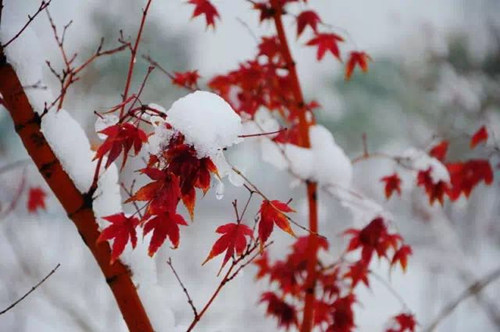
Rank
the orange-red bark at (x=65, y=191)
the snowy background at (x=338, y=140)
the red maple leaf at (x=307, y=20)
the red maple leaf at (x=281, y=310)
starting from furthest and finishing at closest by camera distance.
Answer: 1. the snowy background at (x=338, y=140)
2. the red maple leaf at (x=281, y=310)
3. the red maple leaf at (x=307, y=20)
4. the orange-red bark at (x=65, y=191)

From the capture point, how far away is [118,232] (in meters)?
0.72

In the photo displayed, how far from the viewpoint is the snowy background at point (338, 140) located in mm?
3705

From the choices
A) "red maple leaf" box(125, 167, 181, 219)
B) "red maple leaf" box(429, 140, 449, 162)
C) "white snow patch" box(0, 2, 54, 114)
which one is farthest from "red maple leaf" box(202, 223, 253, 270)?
"red maple leaf" box(429, 140, 449, 162)

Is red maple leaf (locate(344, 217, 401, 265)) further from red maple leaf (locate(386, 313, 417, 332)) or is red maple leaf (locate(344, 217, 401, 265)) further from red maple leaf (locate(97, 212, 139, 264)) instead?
red maple leaf (locate(97, 212, 139, 264))

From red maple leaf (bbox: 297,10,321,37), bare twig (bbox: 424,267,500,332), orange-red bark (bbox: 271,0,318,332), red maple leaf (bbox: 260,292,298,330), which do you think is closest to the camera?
orange-red bark (bbox: 271,0,318,332)

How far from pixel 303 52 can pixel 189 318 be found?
4.19 metres

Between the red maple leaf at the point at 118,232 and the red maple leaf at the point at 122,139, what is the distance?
110mm

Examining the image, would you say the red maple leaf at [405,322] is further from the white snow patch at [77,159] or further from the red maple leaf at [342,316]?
the white snow patch at [77,159]

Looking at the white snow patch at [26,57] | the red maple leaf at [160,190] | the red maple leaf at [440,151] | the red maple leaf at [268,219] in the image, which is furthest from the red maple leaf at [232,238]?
the red maple leaf at [440,151]

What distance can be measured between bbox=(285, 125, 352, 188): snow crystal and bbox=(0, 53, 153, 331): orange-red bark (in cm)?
60

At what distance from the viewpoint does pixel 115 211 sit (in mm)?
793

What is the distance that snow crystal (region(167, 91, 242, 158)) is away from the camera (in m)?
0.63

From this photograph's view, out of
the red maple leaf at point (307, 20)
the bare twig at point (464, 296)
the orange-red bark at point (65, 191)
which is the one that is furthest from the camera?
the bare twig at point (464, 296)

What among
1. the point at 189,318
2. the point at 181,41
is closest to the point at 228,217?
the point at 181,41
